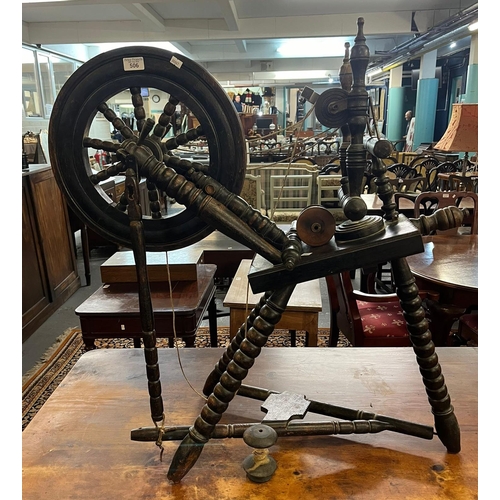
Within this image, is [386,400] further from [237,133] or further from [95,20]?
[95,20]

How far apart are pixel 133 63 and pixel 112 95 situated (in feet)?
0.23

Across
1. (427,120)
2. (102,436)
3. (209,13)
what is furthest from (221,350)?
(427,120)

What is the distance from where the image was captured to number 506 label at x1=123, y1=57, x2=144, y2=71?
0.71 meters

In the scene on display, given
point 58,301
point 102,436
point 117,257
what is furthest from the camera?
point 58,301

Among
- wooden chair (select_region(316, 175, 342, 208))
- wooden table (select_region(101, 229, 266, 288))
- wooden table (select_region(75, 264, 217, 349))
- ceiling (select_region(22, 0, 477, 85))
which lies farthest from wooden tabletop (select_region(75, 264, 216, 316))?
ceiling (select_region(22, 0, 477, 85))

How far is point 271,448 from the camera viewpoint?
2.72 feet

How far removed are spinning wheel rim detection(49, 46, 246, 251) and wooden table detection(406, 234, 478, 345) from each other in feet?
4.37

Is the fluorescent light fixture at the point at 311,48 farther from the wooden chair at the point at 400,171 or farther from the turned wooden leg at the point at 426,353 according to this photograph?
the turned wooden leg at the point at 426,353

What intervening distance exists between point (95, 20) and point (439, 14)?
18.1ft

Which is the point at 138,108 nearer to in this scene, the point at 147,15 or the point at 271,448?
the point at 271,448

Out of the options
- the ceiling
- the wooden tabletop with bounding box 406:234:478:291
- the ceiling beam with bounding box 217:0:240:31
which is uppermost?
the ceiling

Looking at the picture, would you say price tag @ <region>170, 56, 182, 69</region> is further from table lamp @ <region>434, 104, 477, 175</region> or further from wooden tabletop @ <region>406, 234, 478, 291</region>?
table lamp @ <region>434, 104, 477, 175</region>

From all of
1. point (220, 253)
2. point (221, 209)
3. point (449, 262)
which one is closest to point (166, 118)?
point (221, 209)

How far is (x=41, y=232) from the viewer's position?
2.91 m
